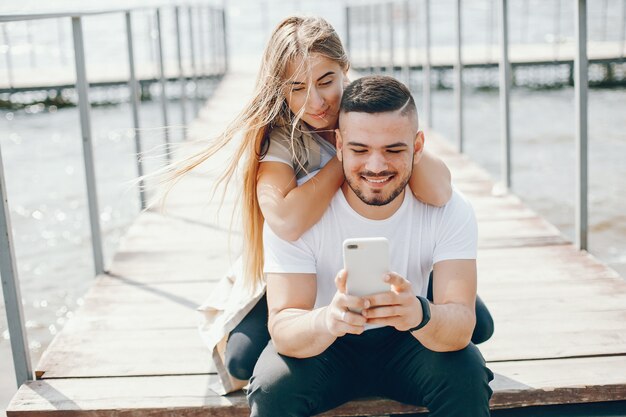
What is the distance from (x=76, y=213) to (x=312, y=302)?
3653mm

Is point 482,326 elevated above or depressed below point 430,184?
below

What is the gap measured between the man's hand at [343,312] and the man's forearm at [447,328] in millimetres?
190

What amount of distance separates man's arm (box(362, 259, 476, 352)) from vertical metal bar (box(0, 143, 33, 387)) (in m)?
1.01

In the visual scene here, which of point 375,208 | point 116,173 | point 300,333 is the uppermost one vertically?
point 375,208

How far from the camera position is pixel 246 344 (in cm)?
202

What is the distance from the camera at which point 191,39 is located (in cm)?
725

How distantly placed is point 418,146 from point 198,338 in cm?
100

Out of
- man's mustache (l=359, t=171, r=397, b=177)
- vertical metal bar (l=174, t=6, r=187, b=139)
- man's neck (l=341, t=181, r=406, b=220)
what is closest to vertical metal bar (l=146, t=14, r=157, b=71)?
vertical metal bar (l=174, t=6, r=187, b=139)

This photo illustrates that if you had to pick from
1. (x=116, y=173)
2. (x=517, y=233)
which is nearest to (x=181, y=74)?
(x=116, y=173)

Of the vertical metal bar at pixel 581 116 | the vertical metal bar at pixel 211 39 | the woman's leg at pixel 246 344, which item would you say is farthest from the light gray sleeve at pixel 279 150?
the vertical metal bar at pixel 211 39

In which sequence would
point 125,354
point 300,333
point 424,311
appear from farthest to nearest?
1. point 125,354
2. point 300,333
3. point 424,311

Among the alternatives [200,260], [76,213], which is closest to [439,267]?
[200,260]

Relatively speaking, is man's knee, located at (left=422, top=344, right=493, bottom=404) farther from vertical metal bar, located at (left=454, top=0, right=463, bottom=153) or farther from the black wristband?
vertical metal bar, located at (left=454, top=0, right=463, bottom=153)

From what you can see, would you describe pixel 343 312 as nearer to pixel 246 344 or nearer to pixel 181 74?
pixel 246 344
